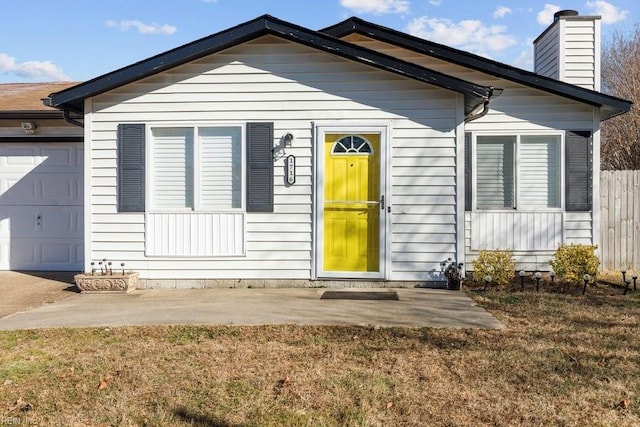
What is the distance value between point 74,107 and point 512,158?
22.9ft

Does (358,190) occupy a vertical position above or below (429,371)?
above

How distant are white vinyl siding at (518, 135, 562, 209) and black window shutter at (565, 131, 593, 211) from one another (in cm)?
20

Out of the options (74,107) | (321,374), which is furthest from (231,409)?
(74,107)

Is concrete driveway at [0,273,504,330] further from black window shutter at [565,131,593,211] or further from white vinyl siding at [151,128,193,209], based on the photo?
black window shutter at [565,131,593,211]

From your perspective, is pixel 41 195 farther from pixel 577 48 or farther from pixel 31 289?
pixel 577 48

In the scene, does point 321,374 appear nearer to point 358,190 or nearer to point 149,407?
point 149,407

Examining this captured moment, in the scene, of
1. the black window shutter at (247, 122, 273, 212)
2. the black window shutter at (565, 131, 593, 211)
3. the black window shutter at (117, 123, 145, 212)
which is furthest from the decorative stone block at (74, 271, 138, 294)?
the black window shutter at (565, 131, 593, 211)

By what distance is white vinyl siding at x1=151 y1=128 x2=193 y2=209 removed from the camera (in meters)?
8.21

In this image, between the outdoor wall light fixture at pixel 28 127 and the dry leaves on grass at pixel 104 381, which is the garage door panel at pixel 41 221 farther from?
the dry leaves on grass at pixel 104 381

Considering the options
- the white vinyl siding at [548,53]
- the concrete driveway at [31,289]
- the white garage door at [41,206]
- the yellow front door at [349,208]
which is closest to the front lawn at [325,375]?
the concrete driveway at [31,289]

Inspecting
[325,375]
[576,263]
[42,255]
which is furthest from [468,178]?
[42,255]

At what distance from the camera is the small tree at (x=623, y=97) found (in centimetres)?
1975

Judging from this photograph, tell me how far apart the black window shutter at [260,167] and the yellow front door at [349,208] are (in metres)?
0.81

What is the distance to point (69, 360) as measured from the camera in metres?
4.66
